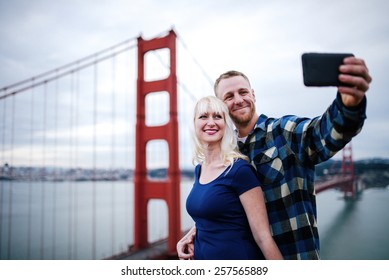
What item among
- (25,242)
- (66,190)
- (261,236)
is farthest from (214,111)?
(66,190)

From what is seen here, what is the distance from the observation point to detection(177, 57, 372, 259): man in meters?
0.64

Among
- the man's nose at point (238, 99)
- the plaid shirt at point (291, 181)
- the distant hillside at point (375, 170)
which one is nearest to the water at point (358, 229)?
the distant hillside at point (375, 170)

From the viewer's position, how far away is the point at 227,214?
0.67 meters

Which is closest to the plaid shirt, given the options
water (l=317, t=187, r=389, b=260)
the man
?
the man

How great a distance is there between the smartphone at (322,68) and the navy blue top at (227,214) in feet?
0.91

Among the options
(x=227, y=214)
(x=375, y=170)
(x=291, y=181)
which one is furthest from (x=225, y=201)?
(x=375, y=170)

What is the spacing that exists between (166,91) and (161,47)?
41.0 inches

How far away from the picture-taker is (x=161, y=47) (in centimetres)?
526

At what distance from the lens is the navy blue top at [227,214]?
66 cm

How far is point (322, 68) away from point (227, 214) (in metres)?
0.43

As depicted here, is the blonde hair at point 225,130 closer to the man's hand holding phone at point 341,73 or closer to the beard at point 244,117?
the beard at point 244,117

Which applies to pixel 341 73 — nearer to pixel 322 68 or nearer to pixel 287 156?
pixel 322 68

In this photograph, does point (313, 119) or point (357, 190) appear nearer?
point (313, 119)

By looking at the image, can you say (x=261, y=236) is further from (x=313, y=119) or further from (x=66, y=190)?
(x=66, y=190)
